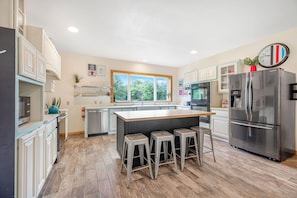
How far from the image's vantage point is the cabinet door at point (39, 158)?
5.04 feet

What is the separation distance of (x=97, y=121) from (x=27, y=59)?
3131mm

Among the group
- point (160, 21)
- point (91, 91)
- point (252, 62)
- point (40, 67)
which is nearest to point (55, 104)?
point (91, 91)

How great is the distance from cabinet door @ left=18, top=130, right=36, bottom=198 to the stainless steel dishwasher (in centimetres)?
280

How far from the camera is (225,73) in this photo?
4.16 m

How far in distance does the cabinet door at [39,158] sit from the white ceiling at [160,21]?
1.92m

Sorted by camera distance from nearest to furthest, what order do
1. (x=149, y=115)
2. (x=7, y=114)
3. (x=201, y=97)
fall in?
1. (x=7, y=114)
2. (x=149, y=115)
3. (x=201, y=97)

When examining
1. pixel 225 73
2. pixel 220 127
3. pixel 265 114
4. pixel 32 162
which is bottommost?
pixel 220 127

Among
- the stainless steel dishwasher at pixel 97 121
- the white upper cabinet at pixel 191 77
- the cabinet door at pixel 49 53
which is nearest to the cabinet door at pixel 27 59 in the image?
the cabinet door at pixel 49 53

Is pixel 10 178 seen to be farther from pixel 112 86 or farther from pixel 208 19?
pixel 112 86

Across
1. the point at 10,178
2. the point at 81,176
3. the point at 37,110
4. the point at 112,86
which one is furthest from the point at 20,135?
the point at 112,86

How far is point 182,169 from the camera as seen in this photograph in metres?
2.27

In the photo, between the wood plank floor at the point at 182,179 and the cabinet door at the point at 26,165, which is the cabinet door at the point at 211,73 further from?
the cabinet door at the point at 26,165

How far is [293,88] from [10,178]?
4586mm

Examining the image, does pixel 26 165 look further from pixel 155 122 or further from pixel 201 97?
pixel 201 97
